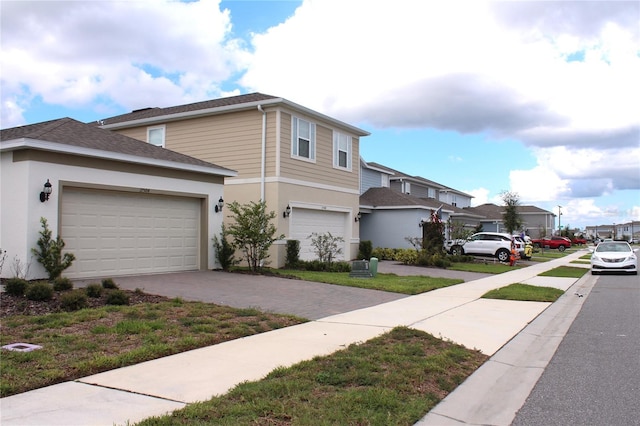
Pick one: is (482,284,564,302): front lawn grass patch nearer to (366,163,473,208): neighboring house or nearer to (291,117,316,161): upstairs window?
(291,117,316,161): upstairs window

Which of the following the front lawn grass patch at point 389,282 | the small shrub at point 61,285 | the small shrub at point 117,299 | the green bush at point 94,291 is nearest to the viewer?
the small shrub at point 117,299

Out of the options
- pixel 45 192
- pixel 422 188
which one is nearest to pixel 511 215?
pixel 422 188

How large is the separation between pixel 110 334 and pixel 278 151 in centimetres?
1304

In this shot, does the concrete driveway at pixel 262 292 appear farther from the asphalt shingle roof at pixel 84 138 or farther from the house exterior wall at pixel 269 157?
the house exterior wall at pixel 269 157

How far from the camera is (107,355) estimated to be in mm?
6473

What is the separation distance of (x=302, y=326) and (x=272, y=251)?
10957 mm

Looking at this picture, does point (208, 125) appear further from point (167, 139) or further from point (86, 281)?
point (86, 281)

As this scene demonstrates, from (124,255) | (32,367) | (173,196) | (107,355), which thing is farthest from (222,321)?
(173,196)

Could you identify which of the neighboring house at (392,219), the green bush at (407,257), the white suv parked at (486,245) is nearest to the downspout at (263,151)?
the green bush at (407,257)

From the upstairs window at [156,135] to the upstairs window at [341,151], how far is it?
7.60 metres

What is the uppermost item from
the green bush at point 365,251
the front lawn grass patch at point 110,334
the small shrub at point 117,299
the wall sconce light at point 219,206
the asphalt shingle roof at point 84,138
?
the asphalt shingle roof at point 84,138

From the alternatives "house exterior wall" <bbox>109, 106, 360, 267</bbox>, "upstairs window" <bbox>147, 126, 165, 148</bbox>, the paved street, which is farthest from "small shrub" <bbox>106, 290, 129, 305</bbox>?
"upstairs window" <bbox>147, 126, 165, 148</bbox>

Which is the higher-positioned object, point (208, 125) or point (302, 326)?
point (208, 125)

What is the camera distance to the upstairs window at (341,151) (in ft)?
76.2
